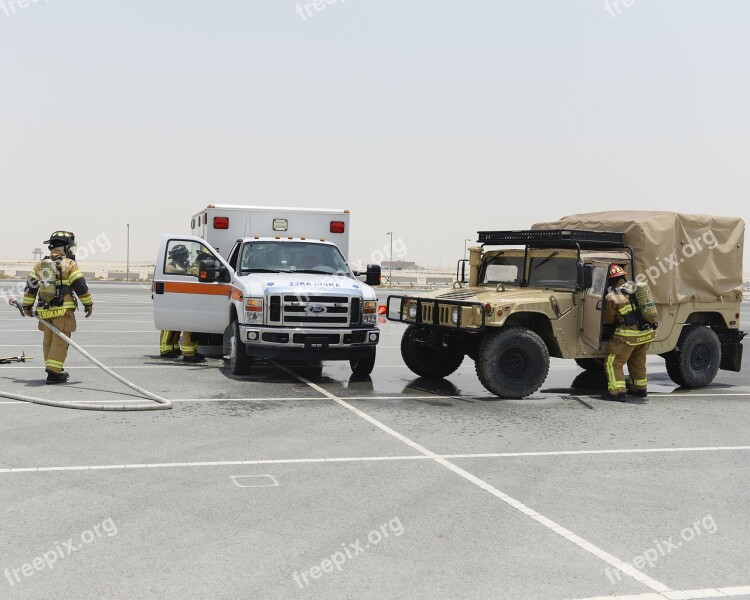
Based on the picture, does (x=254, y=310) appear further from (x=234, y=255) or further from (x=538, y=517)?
(x=538, y=517)

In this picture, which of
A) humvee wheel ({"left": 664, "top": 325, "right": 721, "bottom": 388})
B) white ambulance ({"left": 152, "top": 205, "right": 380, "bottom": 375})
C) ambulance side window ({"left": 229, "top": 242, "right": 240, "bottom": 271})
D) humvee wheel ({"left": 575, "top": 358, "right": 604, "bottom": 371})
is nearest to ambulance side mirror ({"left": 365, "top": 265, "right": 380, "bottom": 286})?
white ambulance ({"left": 152, "top": 205, "right": 380, "bottom": 375})

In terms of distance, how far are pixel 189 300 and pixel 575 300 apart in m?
6.00

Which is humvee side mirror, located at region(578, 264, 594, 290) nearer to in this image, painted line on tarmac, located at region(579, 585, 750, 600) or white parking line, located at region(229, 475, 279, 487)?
white parking line, located at region(229, 475, 279, 487)

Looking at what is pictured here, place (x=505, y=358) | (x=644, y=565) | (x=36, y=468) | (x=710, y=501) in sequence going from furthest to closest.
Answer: (x=505, y=358), (x=36, y=468), (x=710, y=501), (x=644, y=565)

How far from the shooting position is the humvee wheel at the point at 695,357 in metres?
12.3

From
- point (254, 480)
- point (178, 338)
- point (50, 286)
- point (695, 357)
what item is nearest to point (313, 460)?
point (254, 480)

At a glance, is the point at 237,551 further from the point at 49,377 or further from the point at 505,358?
the point at 49,377

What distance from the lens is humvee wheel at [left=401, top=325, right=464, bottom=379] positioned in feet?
41.6

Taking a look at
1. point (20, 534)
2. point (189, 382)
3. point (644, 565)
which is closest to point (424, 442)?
point (644, 565)

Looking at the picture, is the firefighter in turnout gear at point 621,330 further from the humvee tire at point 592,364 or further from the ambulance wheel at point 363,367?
the ambulance wheel at point 363,367

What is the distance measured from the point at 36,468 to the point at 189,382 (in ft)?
16.4

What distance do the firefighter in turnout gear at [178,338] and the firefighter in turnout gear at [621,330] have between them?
653 cm

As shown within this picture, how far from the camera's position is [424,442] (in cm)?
812

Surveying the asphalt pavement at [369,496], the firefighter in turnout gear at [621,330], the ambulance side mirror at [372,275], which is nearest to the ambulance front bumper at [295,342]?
the asphalt pavement at [369,496]
